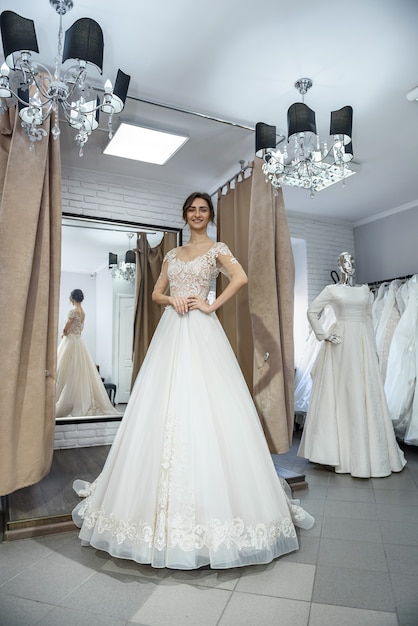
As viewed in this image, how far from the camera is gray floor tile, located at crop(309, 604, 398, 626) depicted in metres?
1.50

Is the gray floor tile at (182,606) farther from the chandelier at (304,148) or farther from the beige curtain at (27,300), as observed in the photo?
the chandelier at (304,148)

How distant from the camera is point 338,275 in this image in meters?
5.69

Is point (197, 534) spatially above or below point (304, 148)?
below

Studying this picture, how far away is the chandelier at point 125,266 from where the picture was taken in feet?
13.7

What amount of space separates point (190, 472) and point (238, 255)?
2.04 m

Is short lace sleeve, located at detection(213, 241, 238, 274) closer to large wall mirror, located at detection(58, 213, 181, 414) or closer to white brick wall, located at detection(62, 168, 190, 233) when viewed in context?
large wall mirror, located at detection(58, 213, 181, 414)

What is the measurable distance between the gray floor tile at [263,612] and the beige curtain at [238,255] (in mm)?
1782

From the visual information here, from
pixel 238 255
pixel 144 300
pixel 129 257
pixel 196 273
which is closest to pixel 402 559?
pixel 196 273

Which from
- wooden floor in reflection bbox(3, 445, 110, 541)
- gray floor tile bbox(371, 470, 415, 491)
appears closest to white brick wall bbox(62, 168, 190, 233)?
wooden floor in reflection bbox(3, 445, 110, 541)

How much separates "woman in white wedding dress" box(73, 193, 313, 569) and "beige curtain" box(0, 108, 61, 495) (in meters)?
0.47

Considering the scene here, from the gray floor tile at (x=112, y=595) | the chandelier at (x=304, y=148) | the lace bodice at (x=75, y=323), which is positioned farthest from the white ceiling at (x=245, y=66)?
the gray floor tile at (x=112, y=595)

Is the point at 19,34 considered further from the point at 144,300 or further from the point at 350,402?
the point at 350,402

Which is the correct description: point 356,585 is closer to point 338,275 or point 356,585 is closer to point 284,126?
point 284,126

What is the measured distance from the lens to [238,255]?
138 inches
